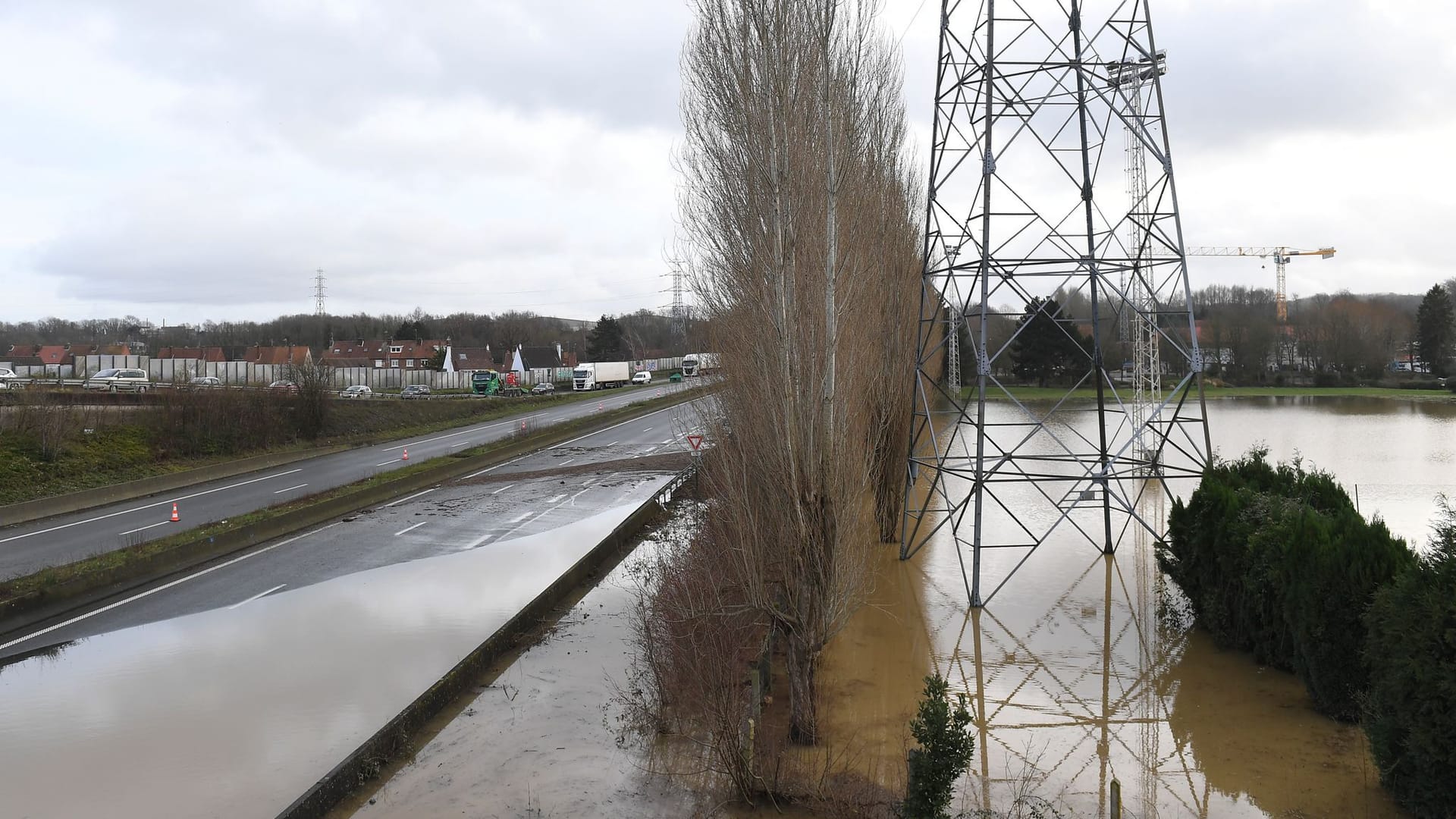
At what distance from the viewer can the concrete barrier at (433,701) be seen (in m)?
7.77

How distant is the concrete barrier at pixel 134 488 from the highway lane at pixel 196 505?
0.45 m

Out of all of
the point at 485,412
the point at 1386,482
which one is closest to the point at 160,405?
the point at 485,412

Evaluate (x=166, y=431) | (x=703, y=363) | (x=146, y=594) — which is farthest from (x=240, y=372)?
(x=703, y=363)

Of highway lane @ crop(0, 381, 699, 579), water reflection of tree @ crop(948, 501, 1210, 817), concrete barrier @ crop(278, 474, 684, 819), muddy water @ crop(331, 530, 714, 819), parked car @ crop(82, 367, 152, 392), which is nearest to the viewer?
concrete barrier @ crop(278, 474, 684, 819)

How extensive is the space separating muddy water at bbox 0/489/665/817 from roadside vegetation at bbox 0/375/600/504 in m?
13.6

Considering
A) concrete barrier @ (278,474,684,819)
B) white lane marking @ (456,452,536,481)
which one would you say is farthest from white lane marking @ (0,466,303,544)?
concrete barrier @ (278,474,684,819)

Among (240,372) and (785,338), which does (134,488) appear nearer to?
(785,338)

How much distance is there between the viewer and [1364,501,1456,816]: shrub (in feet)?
20.8

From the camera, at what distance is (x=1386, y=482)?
24594 mm

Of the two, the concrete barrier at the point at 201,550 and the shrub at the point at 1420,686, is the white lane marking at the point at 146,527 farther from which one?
the shrub at the point at 1420,686

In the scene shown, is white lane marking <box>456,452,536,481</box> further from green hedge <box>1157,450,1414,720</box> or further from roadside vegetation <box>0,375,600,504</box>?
green hedge <box>1157,450,1414,720</box>

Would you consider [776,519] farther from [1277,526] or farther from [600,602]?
[600,602]

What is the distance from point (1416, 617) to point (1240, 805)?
209 cm

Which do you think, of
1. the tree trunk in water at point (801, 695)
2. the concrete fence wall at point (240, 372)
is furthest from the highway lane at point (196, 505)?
the concrete fence wall at point (240, 372)
